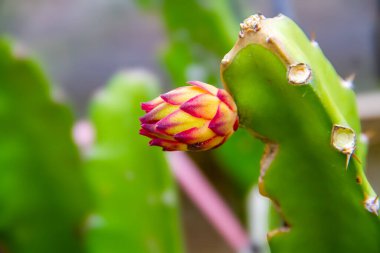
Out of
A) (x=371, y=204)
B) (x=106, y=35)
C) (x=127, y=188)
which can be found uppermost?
(x=106, y=35)


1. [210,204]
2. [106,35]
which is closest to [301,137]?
[210,204]

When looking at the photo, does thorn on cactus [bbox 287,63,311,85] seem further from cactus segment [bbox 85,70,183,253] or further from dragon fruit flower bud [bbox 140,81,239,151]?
cactus segment [bbox 85,70,183,253]

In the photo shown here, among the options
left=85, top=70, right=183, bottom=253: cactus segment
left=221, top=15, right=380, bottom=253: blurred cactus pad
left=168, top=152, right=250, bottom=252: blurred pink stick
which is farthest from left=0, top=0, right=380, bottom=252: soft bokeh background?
left=221, top=15, right=380, bottom=253: blurred cactus pad

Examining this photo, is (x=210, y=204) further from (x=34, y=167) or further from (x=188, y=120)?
(x=188, y=120)

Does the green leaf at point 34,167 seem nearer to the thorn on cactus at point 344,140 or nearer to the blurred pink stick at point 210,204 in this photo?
the blurred pink stick at point 210,204

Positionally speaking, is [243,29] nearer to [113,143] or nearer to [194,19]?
[113,143]

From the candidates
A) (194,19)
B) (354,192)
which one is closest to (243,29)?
(354,192)
